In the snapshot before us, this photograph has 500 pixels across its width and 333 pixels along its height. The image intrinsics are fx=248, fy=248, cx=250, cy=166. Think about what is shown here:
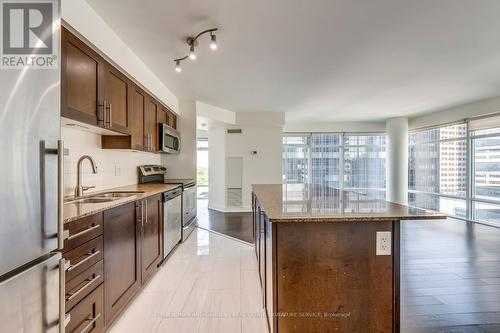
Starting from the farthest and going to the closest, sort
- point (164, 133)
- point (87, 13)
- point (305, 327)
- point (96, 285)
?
point (164, 133) < point (87, 13) < point (96, 285) < point (305, 327)

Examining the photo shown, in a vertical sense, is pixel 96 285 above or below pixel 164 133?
below

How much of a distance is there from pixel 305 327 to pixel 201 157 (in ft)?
25.5

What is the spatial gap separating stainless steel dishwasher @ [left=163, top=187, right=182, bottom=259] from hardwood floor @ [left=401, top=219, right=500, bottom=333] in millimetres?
2531

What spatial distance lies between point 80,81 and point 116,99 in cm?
62

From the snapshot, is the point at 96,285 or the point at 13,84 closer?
the point at 13,84

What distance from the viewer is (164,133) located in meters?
3.89

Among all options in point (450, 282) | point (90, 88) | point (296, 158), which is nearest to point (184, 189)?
point (90, 88)

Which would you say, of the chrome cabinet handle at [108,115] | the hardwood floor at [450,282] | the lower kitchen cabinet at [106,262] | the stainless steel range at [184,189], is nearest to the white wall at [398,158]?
the hardwood floor at [450,282]

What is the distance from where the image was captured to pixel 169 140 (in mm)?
Result: 4160

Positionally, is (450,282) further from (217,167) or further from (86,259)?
(217,167)

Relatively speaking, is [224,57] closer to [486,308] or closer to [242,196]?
[486,308]

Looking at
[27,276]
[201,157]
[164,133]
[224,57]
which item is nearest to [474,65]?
[224,57]

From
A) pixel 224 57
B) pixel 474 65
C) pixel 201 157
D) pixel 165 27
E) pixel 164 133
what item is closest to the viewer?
pixel 165 27

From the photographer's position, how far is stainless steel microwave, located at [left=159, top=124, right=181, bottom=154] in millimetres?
3863
